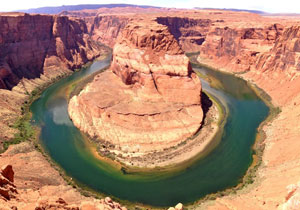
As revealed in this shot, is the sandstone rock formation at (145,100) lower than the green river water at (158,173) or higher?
higher

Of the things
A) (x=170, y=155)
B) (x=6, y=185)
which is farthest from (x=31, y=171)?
(x=170, y=155)

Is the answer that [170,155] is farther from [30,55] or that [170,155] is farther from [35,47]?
[35,47]

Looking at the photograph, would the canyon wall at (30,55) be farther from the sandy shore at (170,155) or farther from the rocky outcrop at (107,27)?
the rocky outcrop at (107,27)

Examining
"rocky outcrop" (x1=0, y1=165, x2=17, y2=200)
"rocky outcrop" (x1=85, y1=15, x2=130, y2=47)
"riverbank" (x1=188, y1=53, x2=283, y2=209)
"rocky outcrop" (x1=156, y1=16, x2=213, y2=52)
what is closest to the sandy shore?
"riverbank" (x1=188, y1=53, x2=283, y2=209)

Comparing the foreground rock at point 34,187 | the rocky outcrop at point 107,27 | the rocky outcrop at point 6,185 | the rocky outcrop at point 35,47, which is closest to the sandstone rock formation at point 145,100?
the foreground rock at point 34,187

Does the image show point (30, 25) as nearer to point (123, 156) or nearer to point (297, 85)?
point (123, 156)

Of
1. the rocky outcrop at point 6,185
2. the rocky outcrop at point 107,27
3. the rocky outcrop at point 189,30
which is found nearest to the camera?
the rocky outcrop at point 6,185
